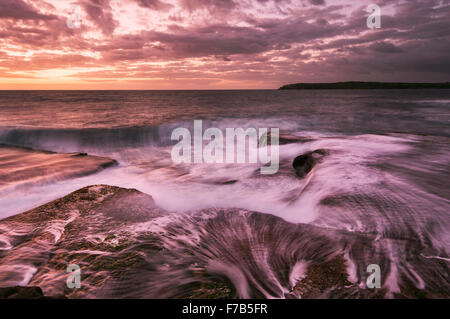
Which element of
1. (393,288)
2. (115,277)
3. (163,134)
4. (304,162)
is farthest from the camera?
(163,134)

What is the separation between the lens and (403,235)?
3293 mm

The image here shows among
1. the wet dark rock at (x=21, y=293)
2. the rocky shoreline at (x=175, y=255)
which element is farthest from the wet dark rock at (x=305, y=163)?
the wet dark rock at (x=21, y=293)

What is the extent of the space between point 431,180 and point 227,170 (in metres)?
5.23

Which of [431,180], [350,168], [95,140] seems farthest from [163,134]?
[431,180]

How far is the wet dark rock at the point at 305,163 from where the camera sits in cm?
667

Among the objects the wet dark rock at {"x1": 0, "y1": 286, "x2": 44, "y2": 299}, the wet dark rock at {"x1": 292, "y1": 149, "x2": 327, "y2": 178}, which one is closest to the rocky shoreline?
the wet dark rock at {"x1": 0, "y1": 286, "x2": 44, "y2": 299}

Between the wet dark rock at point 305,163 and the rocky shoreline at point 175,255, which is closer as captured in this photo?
the rocky shoreline at point 175,255

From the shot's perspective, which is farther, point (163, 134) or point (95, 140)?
point (163, 134)

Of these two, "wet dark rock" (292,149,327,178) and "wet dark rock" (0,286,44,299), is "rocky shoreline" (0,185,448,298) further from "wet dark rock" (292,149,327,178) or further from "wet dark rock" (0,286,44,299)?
"wet dark rock" (292,149,327,178)

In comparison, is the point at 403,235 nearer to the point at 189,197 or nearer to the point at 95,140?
the point at 189,197

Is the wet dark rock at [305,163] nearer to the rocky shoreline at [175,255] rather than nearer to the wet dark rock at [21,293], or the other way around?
A: the rocky shoreline at [175,255]

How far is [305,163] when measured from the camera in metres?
7.09

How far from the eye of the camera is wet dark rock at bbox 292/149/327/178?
6.67 m

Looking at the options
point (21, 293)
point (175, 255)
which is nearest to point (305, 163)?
point (175, 255)
